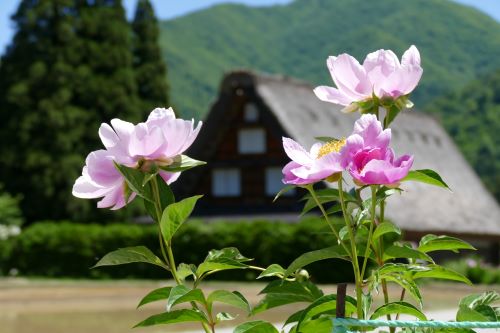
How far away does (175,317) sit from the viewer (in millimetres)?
2188

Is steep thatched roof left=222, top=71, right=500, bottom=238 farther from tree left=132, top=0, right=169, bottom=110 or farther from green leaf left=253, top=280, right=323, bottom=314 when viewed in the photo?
green leaf left=253, top=280, right=323, bottom=314

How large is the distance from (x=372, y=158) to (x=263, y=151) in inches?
1077

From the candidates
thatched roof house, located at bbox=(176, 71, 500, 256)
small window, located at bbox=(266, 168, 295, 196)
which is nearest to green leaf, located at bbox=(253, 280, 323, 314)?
thatched roof house, located at bbox=(176, 71, 500, 256)

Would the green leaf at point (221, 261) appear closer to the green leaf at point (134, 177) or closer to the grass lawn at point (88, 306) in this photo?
the green leaf at point (134, 177)

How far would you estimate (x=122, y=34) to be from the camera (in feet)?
124

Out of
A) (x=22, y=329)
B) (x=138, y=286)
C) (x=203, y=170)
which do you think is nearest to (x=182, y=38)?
(x=203, y=170)

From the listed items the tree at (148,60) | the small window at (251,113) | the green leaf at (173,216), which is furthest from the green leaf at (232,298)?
the tree at (148,60)

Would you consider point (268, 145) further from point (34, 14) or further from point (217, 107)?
point (34, 14)

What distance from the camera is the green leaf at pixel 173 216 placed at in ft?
7.23

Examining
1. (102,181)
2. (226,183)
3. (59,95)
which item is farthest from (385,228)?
(59,95)

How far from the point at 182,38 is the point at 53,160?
73.1 metres

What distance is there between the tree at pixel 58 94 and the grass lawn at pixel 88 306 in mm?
13821

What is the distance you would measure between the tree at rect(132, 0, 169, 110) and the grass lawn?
18.7 m

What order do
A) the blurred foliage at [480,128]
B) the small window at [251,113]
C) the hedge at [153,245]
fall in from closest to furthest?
1. the hedge at [153,245]
2. the small window at [251,113]
3. the blurred foliage at [480,128]
